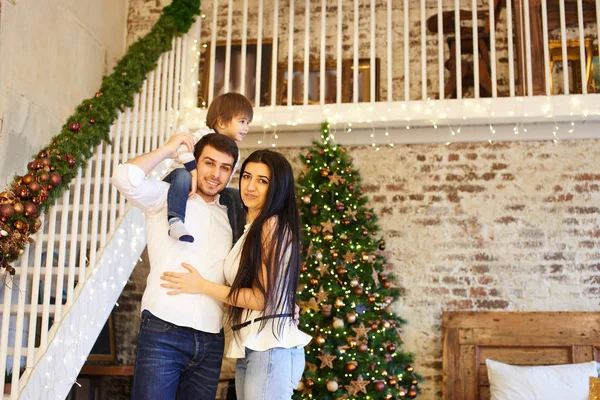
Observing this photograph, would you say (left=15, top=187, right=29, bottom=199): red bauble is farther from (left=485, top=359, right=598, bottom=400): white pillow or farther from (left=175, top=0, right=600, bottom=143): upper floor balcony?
(left=485, top=359, right=598, bottom=400): white pillow

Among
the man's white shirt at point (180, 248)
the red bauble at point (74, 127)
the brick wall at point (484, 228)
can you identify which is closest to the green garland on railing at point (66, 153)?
the red bauble at point (74, 127)

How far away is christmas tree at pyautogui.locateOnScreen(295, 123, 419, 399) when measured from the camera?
193 inches

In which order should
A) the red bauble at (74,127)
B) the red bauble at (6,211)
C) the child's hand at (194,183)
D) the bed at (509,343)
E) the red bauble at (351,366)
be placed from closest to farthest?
the child's hand at (194,183), the red bauble at (6,211), the red bauble at (74,127), the red bauble at (351,366), the bed at (509,343)

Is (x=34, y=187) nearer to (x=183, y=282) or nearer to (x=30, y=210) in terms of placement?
(x=30, y=210)

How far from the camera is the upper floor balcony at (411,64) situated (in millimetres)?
5242

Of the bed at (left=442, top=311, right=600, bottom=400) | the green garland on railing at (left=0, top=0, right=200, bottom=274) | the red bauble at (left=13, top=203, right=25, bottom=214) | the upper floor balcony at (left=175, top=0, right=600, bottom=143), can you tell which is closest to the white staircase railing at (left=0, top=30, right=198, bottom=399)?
the green garland on railing at (left=0, top=0, right=200, bottom=274)

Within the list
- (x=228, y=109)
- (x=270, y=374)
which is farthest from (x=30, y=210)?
(x=270, y=374)

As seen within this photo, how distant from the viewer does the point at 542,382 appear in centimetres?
473

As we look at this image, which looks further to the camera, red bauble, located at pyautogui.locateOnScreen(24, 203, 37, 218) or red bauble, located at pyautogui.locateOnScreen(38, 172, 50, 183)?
red bauble, located at pyautogui.locateOnScreen(38, 172, 50, 183)

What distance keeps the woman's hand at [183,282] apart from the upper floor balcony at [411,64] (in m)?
3.12

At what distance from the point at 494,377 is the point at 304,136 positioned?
257 cm

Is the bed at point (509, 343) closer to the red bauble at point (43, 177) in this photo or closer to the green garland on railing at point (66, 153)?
the green garland on railing at point (66, 153)

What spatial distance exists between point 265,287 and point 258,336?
184 mm

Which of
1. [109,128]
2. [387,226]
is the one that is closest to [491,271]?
[387,226]
